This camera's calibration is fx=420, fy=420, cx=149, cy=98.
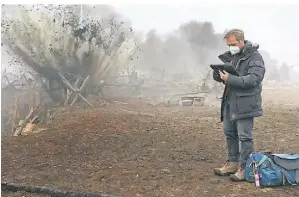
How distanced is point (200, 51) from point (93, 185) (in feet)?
29.6

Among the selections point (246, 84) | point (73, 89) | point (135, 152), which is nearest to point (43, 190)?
point (135, 152)

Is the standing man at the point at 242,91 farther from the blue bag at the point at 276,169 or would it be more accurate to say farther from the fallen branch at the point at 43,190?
the fallen branch at the point at 43,190

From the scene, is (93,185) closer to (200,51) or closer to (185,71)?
(185,71)

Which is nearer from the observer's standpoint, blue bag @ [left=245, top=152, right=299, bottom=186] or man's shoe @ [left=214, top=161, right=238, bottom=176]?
blue bag @ [left=245, top=152, right=299, bottom=186]

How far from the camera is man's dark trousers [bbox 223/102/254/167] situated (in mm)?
3521

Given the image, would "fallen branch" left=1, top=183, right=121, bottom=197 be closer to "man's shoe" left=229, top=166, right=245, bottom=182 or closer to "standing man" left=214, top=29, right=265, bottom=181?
"man's shoe" left=229, top=166, right=245, bottom=182

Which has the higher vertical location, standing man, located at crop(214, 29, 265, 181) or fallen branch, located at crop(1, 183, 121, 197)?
standing man, located at crop(214, 29, 265, 181)

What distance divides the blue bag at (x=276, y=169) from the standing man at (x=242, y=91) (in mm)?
118

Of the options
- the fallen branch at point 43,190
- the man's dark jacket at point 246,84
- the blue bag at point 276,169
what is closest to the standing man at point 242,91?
the man's dark jacket at point 246,84

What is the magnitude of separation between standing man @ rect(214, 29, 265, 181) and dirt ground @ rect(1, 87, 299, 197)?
35 centimetres

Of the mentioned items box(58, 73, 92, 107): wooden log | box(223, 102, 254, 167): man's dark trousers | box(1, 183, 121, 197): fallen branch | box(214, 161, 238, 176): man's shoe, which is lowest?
box(1, 183, 121, 197): fallen branch

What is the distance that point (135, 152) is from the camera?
15.8 feet

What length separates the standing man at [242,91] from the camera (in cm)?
341

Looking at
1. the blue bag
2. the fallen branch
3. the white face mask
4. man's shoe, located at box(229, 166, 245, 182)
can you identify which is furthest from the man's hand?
the fallen branch
